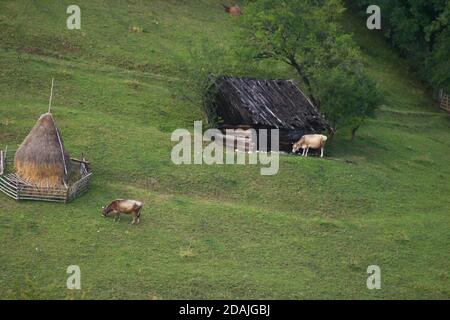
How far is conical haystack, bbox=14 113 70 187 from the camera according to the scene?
29234 millimetres

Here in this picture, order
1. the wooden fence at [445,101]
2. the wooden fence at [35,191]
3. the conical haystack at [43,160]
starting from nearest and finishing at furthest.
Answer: the wooden fence at [35,191], the conical haystack at [43,160], the wooden fence at [445,101]

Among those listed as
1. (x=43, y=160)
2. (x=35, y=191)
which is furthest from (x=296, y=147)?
(x=35, y=191)

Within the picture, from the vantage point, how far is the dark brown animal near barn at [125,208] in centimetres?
2805

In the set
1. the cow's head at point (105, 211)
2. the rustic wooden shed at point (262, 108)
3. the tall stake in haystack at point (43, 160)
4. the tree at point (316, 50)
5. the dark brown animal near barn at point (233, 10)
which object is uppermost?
the dark brown animal near barn at point (233, 10)

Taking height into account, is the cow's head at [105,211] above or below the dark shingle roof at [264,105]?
below

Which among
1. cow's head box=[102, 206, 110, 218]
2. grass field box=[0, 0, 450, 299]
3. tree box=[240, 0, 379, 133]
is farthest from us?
tree box=[240, 0, 379, 133]

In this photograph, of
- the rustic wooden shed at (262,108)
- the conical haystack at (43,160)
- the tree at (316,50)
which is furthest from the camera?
the tree at (316,50)

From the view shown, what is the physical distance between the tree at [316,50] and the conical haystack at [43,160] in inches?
638

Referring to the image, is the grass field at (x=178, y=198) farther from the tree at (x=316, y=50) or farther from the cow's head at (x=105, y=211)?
the tree at (x=316, y=50)

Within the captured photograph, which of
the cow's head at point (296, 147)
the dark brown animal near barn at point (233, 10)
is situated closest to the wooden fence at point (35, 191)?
the cow's head at point (296, 147)

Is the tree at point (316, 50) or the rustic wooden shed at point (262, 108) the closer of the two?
the rustic wooden shed at point (262, 108)

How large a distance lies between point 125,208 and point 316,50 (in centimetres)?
1809

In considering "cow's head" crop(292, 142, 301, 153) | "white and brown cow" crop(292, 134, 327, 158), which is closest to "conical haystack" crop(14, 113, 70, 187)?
"cow's head" crop(292, 142, 301, 153)

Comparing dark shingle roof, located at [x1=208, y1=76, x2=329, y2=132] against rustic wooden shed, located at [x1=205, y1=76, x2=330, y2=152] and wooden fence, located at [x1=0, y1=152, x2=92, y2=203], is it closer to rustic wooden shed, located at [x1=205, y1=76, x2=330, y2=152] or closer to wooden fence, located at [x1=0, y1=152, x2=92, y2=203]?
rustic wooden shed, located at [x1=205, y1=76, x2=330, y2=152]
